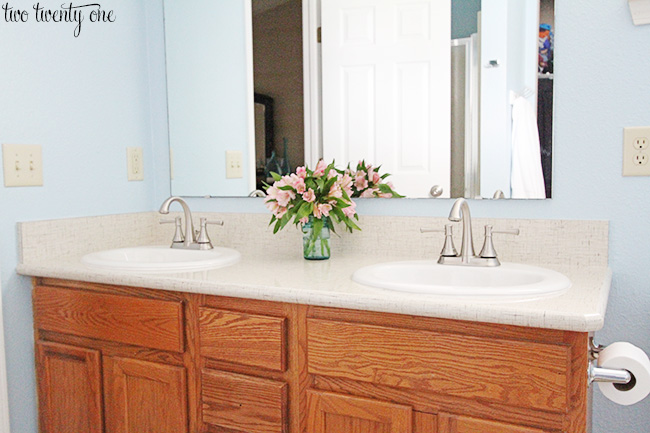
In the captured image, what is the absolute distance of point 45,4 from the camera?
153 cm

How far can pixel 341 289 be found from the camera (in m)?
1.12

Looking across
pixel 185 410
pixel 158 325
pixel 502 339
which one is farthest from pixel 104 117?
pixel 502 339

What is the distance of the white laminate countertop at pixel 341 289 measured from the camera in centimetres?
93

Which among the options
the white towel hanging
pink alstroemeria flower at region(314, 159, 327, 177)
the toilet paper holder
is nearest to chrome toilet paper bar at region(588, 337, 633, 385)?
the toilet paper holder

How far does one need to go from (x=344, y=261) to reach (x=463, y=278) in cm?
33

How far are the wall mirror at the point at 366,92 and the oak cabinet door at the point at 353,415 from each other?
648mm

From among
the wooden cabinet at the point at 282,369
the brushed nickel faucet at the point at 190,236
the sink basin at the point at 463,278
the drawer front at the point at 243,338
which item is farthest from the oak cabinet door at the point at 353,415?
the brushed nickel faucet at the point at 190,236

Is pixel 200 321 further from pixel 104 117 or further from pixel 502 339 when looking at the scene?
pixel 104 117

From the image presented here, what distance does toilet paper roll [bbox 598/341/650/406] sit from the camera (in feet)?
3.02

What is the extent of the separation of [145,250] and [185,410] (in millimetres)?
616

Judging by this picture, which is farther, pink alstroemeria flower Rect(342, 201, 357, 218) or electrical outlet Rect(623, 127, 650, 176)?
pink alstroemeria flower Rect(342, 201, 357, 218)

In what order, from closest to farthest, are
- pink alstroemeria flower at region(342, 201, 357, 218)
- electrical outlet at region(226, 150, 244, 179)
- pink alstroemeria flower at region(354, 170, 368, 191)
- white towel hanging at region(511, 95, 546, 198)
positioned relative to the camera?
white towel hanging at region(511, 95, 546, 198)
pink alstroemeria flower at region(342, 201, 357, 218)
pink alstroemeria flower at region(354, 170, 368, 191)
electrical outlet at region(226, 150, 244, 179)

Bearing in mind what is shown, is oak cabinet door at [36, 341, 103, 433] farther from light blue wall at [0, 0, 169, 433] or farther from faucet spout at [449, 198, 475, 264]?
faucet spout at [449, 198, 475, 264]

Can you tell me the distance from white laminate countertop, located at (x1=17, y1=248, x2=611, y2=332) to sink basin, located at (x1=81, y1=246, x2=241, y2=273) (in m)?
0.03
